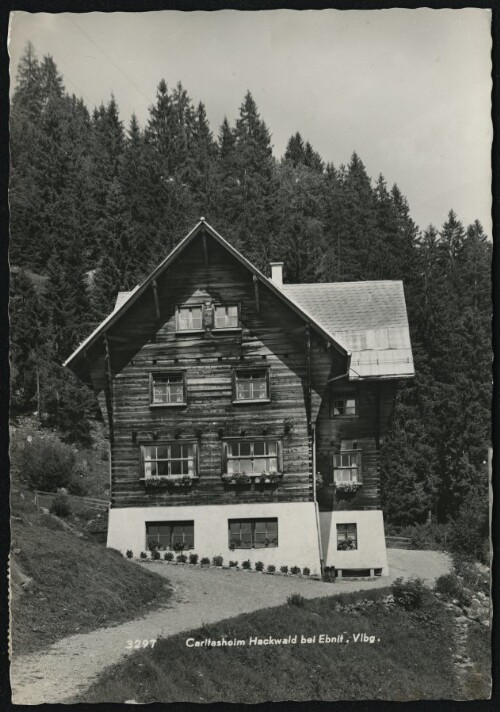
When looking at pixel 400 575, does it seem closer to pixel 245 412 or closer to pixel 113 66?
pixel 245 412

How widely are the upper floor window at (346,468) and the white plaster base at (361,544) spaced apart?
74 cm

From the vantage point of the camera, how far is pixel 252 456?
18062mm

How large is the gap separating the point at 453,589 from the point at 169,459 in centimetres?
624

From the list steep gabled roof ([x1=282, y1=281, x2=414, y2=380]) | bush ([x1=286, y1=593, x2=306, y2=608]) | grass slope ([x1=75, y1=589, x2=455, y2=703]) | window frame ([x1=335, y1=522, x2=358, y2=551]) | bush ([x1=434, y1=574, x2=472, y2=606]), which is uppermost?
steep gabled roof ([x1=282, y1=281, x2=414, y2=380])

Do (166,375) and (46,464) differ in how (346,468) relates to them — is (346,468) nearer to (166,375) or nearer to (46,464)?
(166,375)

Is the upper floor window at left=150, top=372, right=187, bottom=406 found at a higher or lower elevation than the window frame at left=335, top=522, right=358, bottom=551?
higher

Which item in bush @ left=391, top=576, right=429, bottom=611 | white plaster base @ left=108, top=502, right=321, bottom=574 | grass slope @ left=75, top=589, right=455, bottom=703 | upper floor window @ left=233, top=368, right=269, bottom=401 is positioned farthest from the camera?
upper floor window @ left=233, top=368, right=269, bottom=401

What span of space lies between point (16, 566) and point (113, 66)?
9.36 m

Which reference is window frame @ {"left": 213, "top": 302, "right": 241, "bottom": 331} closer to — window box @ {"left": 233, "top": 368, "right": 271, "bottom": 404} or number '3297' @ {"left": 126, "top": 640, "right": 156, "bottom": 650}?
window box @ {"left": 233, "top": 368, "right": 271, "bottom": 404}

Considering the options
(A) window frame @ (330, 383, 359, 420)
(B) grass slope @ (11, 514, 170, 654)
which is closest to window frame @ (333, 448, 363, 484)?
(A) window frame @ (330, 383, 359, 420)

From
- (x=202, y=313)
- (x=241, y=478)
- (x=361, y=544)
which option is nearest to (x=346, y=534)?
(x=361, y=544)

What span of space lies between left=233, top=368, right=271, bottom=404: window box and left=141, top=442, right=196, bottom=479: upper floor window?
149 centimetres

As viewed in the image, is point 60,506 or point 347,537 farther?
point 347,537

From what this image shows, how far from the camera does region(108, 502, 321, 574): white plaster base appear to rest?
1748 cm
